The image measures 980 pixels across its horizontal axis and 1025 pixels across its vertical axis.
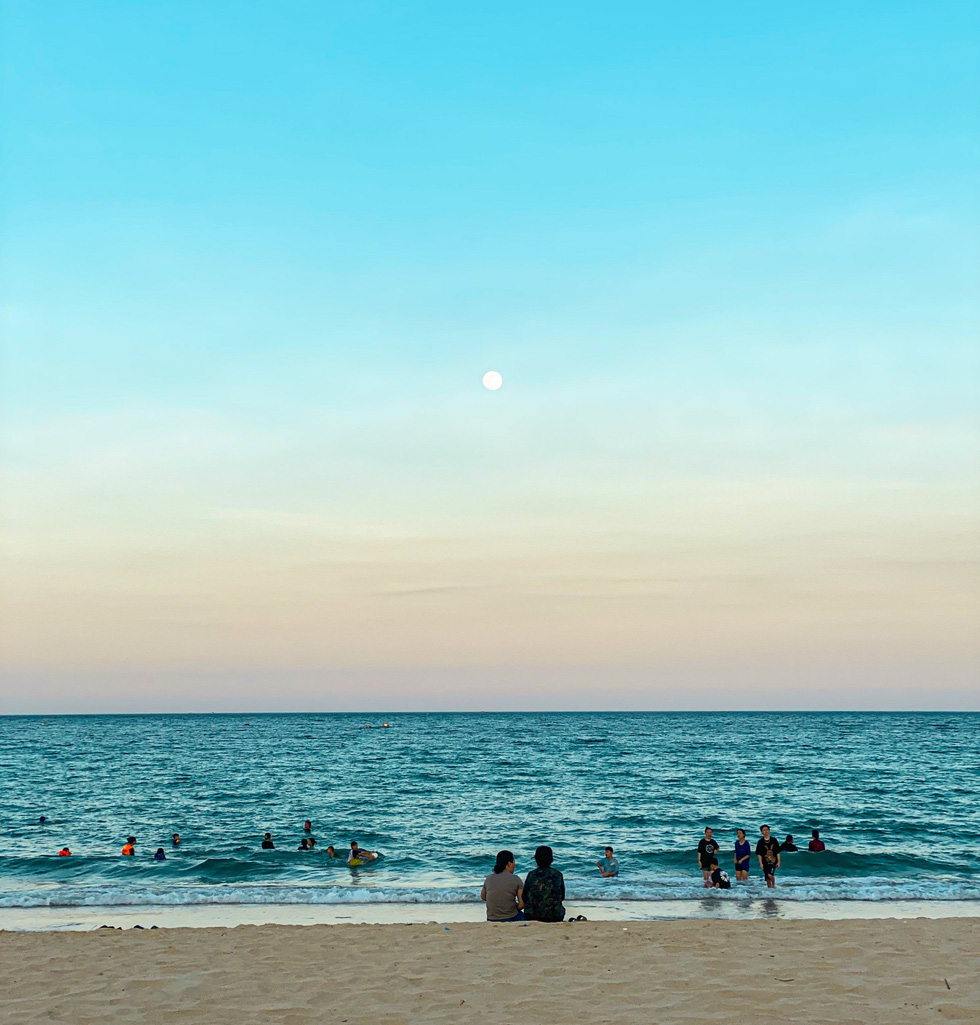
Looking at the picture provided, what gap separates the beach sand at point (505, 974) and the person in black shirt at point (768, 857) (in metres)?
5.63

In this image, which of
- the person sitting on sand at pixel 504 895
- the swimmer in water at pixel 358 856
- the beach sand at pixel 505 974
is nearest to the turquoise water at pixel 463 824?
the swimmer in water at pixel 358 856

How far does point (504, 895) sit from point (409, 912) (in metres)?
4.75

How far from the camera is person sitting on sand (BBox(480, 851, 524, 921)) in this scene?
15.9m

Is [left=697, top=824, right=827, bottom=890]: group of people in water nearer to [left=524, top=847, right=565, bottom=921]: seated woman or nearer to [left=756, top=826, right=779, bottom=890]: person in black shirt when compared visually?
[left=756, top=826, right=779, bottom=890]: person in black shirt

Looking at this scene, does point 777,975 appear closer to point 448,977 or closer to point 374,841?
point 448,977

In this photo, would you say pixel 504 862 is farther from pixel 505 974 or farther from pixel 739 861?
pixel 739 861

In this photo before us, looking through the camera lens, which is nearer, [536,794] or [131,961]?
[131,961]

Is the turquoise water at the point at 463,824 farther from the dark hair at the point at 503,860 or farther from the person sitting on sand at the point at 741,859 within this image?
the dark hair at the point at 503,860

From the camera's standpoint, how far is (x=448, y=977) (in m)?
12.3

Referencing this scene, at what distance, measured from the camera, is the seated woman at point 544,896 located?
51.3 ft

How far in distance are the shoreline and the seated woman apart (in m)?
2.68

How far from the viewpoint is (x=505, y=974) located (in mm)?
12375

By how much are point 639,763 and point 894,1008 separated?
57430mm

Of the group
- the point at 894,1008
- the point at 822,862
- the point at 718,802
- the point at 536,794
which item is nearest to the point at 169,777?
the point at 536,794
